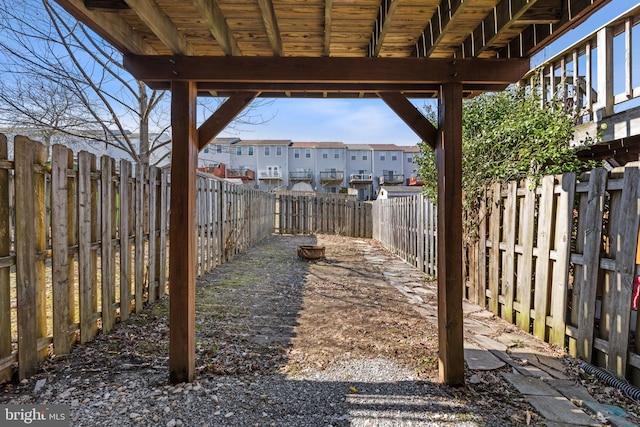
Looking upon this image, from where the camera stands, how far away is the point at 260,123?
984 centimetres

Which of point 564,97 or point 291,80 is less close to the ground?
point 564,97

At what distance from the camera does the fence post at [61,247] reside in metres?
2.88

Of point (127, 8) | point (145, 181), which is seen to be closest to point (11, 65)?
point (145, 181)

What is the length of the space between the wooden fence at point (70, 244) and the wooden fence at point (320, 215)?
423 inches

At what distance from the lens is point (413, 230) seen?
8016 mm

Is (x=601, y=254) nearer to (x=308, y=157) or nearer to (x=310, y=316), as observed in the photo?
(x=310, y=316)

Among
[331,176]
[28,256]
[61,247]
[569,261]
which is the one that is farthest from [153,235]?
[331,176]

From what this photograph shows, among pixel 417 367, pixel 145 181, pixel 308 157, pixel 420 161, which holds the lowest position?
pixel 417 367

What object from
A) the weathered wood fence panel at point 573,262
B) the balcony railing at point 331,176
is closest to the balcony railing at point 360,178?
the balcony railing at point 331,176

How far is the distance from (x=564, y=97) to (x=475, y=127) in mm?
1343

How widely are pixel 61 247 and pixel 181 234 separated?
47.0 inches

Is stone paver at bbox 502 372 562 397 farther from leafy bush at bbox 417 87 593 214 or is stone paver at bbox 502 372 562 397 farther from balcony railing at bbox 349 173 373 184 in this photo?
balcony railing at bbox 349 173 373 184

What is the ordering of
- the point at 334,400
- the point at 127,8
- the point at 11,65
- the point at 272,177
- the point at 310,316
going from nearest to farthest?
1. the point at 127,8
2. the point at 334,400
3. the point at 310,316
4. the point at 11,65
5. the point at 272,177

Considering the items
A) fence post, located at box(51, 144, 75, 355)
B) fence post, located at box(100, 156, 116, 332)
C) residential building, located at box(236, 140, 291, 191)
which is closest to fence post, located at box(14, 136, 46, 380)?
fence post, located at box(51, 144, 75, 355)
